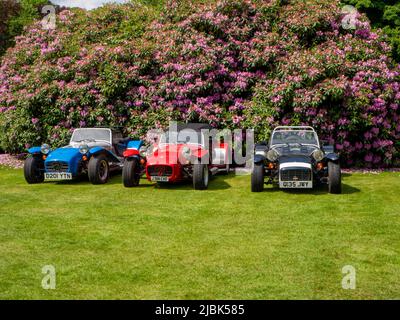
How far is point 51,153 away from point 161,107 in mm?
4710

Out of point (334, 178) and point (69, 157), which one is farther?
point (69, 157)

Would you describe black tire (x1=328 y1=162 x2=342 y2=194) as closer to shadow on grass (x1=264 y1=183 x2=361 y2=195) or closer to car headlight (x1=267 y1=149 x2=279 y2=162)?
shadow on grass (x1=264 y1=183 x2=361 y2=195)

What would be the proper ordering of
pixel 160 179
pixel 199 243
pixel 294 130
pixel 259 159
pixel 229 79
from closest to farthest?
pixel 199 243 → pixel 259 159 → pixel 160 179 → pixel 294 130 → pixel 229 79

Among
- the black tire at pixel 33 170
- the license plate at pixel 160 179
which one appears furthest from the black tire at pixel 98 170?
the license plate at pixel 160 179

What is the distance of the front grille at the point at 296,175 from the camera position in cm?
1103

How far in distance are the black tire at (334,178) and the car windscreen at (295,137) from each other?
1564mm

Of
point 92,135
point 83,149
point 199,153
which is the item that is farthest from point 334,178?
point 92,135

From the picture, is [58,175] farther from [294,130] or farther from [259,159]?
[294,130]

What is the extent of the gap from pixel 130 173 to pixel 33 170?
287 centimetres

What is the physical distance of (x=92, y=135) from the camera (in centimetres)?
1484

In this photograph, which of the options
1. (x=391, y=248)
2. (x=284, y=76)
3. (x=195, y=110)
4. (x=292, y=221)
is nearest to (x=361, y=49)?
(x=284, y=76)

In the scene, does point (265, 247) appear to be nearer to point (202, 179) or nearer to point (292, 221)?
point (292, 221)

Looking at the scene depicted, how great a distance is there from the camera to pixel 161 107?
16.8 m

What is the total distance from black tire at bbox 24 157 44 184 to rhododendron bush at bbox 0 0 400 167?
151 inches
